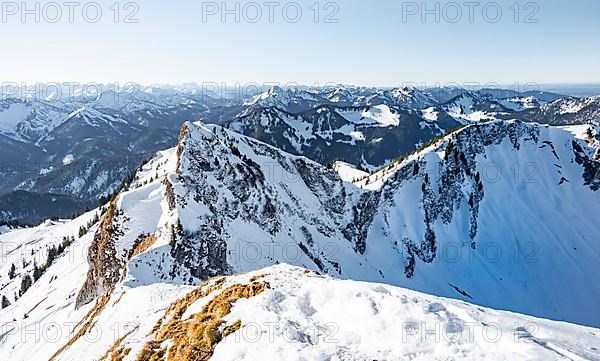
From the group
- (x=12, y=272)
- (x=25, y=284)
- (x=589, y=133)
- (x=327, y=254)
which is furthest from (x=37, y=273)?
(x=589, y=133)

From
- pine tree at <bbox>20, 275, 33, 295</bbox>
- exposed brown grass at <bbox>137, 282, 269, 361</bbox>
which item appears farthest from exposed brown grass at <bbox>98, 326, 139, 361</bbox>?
pine tree at <bbox>20, 275, 33, 295</bbox>

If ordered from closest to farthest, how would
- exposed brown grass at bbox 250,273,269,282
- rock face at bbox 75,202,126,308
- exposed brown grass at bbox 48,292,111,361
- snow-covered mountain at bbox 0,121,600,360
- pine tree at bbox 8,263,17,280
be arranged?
snow-covered mountain at bbox 0,121,600,360
exposed brown grass at bbox 250,273,269,282
exposed brown grass at bbox 48,292,111,361
rock face at bbox 75,202,126,308
pine tree at bbox 8,263,17,280

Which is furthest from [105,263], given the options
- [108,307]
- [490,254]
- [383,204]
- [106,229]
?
[490,254]

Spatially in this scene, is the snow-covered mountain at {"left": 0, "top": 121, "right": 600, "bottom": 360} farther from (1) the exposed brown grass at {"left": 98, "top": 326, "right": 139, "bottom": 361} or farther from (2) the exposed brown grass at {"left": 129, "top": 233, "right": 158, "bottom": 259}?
(2) the exposed brown grass at {"left": 129, "top": 233, "right": 158, "bottom": 259}

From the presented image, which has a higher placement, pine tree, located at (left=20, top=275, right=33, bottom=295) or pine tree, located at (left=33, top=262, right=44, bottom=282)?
pine tree, located at (left=33, top=262, right=44, bottom=282)

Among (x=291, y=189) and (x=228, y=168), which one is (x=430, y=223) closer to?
(x=291, y=189)
